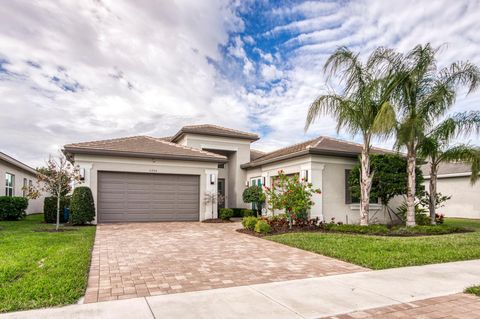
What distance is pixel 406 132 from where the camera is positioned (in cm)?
1206

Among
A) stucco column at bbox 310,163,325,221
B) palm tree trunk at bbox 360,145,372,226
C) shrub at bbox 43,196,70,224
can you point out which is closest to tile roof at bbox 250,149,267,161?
stucco column at bbox 310,163,325,221

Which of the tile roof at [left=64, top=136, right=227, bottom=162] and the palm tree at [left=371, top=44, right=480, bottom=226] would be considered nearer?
the palm tree at [left=371, top=44, right=480, bottom=226]

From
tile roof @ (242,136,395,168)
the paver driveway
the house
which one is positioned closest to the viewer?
the paver driveway

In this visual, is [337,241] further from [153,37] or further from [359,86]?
[153,37]

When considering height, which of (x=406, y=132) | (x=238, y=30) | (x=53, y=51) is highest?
(x=238, y=30)

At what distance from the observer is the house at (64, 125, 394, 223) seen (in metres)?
14.8

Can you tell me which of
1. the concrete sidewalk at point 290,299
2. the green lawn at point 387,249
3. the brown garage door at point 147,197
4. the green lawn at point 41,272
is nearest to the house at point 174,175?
the brown garage door at point 147,197

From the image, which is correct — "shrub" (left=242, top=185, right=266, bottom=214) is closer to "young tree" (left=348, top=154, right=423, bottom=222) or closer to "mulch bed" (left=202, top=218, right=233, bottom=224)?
"mulch bed" (left=202, top=218, right=233, bottom=224)

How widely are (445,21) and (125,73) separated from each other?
40.0ft

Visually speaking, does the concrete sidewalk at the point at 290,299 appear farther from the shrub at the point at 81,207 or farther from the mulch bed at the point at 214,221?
the mulch bed at the point at 214,221

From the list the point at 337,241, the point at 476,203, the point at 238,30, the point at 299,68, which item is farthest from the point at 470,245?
the point at 476,203

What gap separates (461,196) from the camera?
20.7 meters

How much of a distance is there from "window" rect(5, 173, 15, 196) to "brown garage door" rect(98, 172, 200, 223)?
769 cm

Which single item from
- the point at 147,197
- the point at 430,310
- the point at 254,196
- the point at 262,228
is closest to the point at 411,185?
the point at 262,228
